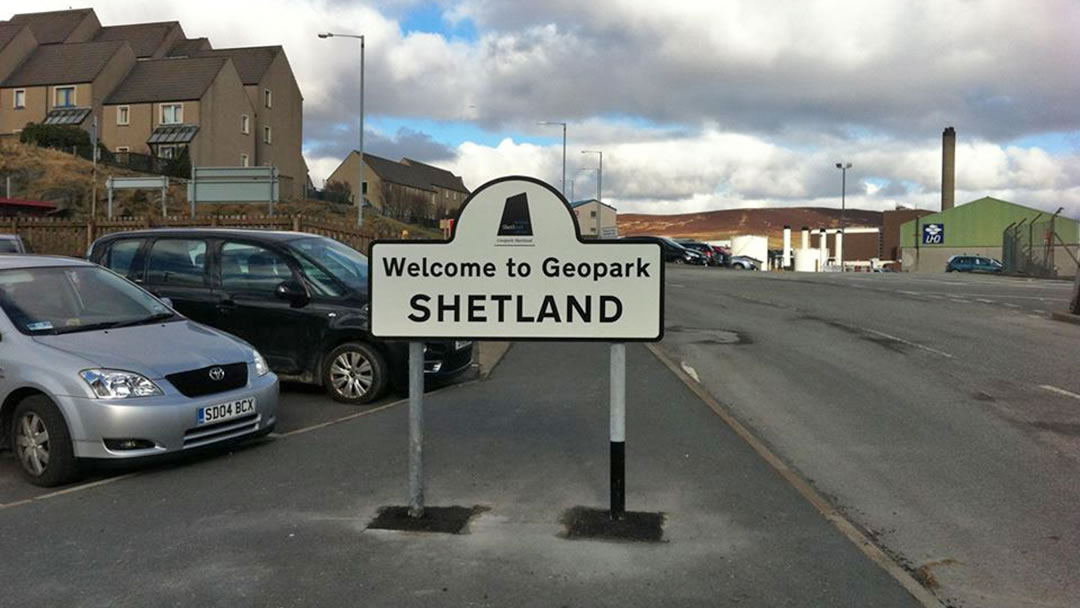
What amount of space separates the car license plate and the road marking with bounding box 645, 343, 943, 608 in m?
3.80

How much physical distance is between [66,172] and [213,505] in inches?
1842

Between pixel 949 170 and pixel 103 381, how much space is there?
8636 cm

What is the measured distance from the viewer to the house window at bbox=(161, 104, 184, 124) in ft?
188

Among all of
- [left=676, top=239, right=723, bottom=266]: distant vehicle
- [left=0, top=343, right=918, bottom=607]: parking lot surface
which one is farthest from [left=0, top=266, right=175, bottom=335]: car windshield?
[left=676, top=239, right=723, bottom=266]: distant vehicle

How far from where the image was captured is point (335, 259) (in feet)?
30.5

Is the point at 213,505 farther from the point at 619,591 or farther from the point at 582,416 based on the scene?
the point at 582,416

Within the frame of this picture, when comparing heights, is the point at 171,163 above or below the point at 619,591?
above

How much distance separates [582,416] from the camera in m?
7.89

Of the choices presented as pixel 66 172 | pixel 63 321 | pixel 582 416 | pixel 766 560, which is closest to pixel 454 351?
pixel 582 416

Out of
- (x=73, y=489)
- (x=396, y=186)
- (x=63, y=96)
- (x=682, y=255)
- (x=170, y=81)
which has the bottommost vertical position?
(x=73, y=489)

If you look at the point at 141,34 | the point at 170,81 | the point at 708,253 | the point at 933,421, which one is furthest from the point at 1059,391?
the point at 141,34

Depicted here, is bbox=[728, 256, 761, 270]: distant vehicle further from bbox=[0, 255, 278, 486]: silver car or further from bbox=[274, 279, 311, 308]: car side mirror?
bbox=[0, 255, 278, 486]: silver car

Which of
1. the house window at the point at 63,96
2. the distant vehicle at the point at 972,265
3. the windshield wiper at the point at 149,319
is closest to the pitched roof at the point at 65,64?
the house window at the point at 63,96

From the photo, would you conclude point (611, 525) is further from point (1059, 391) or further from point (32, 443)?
point (1059, 391)
